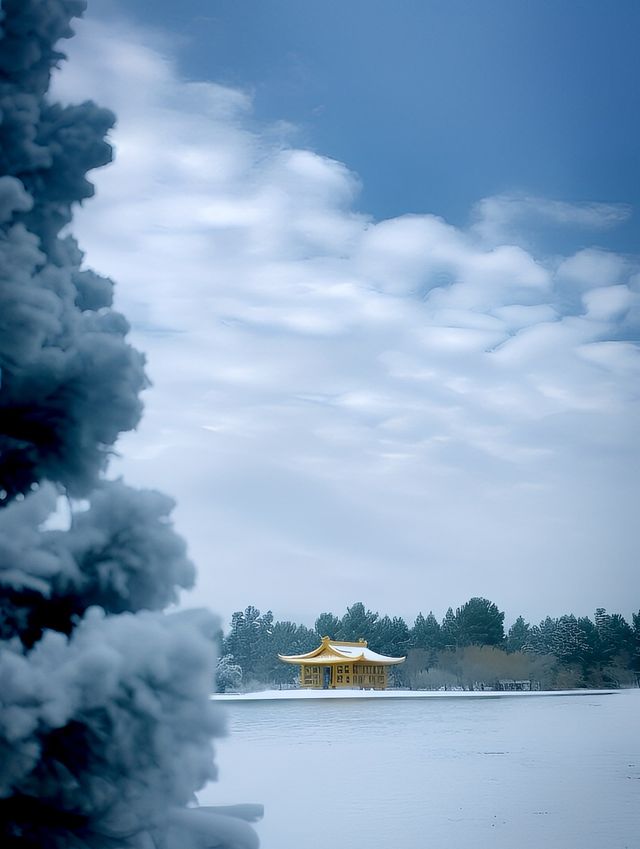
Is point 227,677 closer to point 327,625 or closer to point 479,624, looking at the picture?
point 479,624

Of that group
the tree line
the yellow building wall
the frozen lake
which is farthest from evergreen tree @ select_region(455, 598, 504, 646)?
the frozen lake

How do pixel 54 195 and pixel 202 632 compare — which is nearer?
pixel 202 632

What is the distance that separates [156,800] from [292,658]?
40.8 m

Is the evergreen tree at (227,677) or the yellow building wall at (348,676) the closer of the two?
the evergreen tree at (227,677)

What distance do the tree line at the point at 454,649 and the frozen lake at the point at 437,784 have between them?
1062 inches

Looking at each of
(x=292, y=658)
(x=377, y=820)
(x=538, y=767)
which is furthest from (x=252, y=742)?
(x=292, y=658)

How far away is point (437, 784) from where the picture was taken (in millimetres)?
9352

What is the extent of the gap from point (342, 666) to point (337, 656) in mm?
1113

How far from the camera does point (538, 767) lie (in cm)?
1078

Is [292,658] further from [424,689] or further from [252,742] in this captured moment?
[252,742]

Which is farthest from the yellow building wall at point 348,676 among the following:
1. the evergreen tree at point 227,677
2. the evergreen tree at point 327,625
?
the evergreen tree at point 327,625

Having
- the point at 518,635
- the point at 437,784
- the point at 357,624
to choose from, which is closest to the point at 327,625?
the point at 357,624

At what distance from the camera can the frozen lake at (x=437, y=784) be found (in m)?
6.72

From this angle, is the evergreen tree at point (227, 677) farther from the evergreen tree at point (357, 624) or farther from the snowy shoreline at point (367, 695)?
the evergreen tree at point (357, 624)
